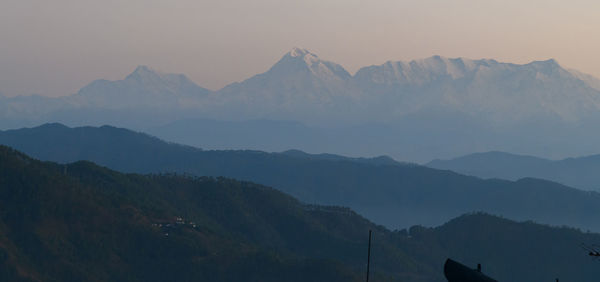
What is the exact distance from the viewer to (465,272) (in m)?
36.3

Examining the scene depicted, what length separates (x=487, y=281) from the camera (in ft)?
114

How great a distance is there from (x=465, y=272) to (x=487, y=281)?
1708mm
